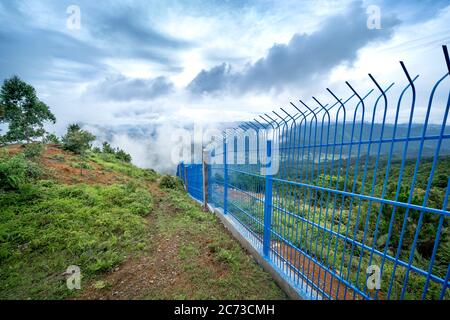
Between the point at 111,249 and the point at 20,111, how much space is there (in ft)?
45.5

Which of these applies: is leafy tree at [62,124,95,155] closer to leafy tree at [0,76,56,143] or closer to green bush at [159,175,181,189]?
leafy tree at [0,76,56,143]

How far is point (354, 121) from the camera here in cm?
206

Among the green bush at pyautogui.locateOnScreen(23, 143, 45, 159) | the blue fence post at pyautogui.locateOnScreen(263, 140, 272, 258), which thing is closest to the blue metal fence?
the blue fence post at pyautogui.locateOnScreen(263, 140, 272, 258)

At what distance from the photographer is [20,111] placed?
1249 cm

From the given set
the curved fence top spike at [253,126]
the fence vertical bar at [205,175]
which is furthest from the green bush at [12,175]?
the curved fence top spike at [253,126]

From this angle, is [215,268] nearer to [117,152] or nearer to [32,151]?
[32,151]

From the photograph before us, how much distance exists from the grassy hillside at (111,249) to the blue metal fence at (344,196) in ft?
2.57

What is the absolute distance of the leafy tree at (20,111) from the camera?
11.9 meters

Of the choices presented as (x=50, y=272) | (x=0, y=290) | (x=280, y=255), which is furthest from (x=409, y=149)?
(x=0, y=290)

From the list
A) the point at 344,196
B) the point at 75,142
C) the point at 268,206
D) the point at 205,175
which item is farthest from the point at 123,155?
the point at 344,196

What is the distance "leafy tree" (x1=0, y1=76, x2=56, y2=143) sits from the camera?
11.9 metres

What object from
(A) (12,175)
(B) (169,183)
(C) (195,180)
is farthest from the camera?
(B) (169,183)

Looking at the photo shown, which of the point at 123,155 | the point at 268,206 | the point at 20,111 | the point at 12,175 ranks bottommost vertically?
the point at 268,206

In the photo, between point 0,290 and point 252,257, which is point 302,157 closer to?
point 252,257
